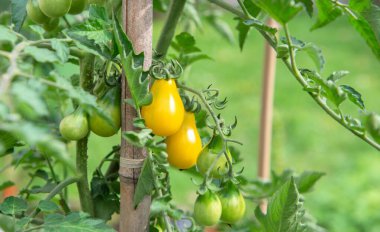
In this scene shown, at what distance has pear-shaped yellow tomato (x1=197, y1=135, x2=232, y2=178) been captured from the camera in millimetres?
730

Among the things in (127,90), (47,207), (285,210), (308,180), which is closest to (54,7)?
(127,90)

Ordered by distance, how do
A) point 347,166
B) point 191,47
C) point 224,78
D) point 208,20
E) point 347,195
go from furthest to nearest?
point 224,78, point 347,166, point 347,195, point 208,20, point 191,47

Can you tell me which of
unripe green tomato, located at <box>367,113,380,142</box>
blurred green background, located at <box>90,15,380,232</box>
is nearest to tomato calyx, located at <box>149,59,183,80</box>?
unripe green tomato, located at <box>367,113,380,142</box>

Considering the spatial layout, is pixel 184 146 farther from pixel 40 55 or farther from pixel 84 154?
pixel 40 55

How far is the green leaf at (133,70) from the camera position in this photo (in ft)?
2.03

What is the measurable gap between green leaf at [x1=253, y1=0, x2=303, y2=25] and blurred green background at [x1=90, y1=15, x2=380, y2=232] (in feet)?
3.57

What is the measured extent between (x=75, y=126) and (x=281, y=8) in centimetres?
26

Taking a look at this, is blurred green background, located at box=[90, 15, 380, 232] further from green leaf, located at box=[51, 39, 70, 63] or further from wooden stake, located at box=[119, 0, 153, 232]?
green leaf, located at box=[51, 39, 70, 63]

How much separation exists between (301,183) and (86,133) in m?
0.38

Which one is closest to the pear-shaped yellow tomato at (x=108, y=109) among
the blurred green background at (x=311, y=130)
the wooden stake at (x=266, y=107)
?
the wooden stake at (x=266, y=107)

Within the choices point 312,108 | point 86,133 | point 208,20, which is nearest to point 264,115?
point 208,20

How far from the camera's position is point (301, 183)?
3.12 ft

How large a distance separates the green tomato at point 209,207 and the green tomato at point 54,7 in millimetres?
254

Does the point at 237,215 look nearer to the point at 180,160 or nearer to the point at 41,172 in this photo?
the point at 180,160
